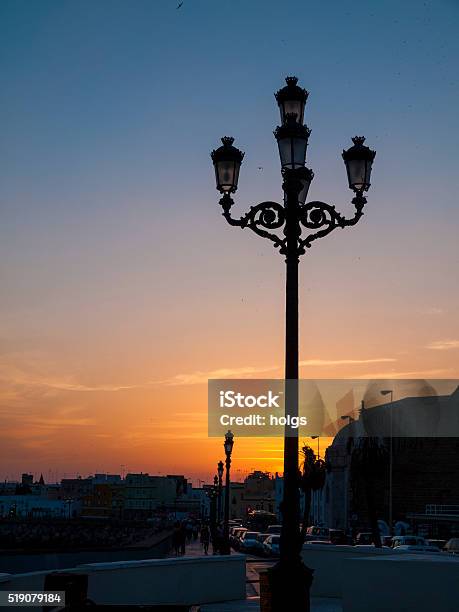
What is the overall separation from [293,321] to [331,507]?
97.1 meters

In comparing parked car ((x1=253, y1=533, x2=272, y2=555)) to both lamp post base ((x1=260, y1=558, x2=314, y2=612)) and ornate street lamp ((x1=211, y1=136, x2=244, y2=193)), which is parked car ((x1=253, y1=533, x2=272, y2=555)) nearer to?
lamp post base ((x1=260, y1=558, x2=314, y2=612))

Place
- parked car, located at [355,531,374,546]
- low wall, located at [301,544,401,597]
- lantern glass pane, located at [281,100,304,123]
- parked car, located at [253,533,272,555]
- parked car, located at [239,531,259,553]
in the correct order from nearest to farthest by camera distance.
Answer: lantern glass pane, located at [281,100,304,123], low wall, located at [301,544,401,597], parked car, located at [355,531,374,546], parked car, located at [253,533,272,555], parked car, located at [239,531,259,553]

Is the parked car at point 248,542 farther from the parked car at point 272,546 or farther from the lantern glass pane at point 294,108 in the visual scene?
the lantern glass pane at point 294,108

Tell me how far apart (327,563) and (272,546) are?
22.0 metres

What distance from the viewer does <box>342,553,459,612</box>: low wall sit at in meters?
15.0

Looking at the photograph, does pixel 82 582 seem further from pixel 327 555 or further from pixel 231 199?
pixel 327 555

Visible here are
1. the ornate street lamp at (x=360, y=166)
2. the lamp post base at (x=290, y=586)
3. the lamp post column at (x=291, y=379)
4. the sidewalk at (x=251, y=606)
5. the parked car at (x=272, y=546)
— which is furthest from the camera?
the parked car at (x=272, y=546)

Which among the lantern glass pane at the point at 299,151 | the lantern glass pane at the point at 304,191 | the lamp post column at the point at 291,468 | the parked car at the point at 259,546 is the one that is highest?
the lantern glass pane at the point at 299,151

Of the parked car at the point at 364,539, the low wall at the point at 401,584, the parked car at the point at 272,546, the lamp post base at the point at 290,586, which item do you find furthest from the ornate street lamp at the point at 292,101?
the parked car at the point at 364,539

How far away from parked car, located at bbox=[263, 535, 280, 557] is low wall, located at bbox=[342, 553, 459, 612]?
25724mm

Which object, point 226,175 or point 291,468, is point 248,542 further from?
point 226,175

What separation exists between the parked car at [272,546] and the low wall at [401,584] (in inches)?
1013

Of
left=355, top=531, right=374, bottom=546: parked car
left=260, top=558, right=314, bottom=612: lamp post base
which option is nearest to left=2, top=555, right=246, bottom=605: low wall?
left=260, top=558, right=314, bottom=612: lamp post base

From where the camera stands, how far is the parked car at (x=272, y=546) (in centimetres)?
4109
